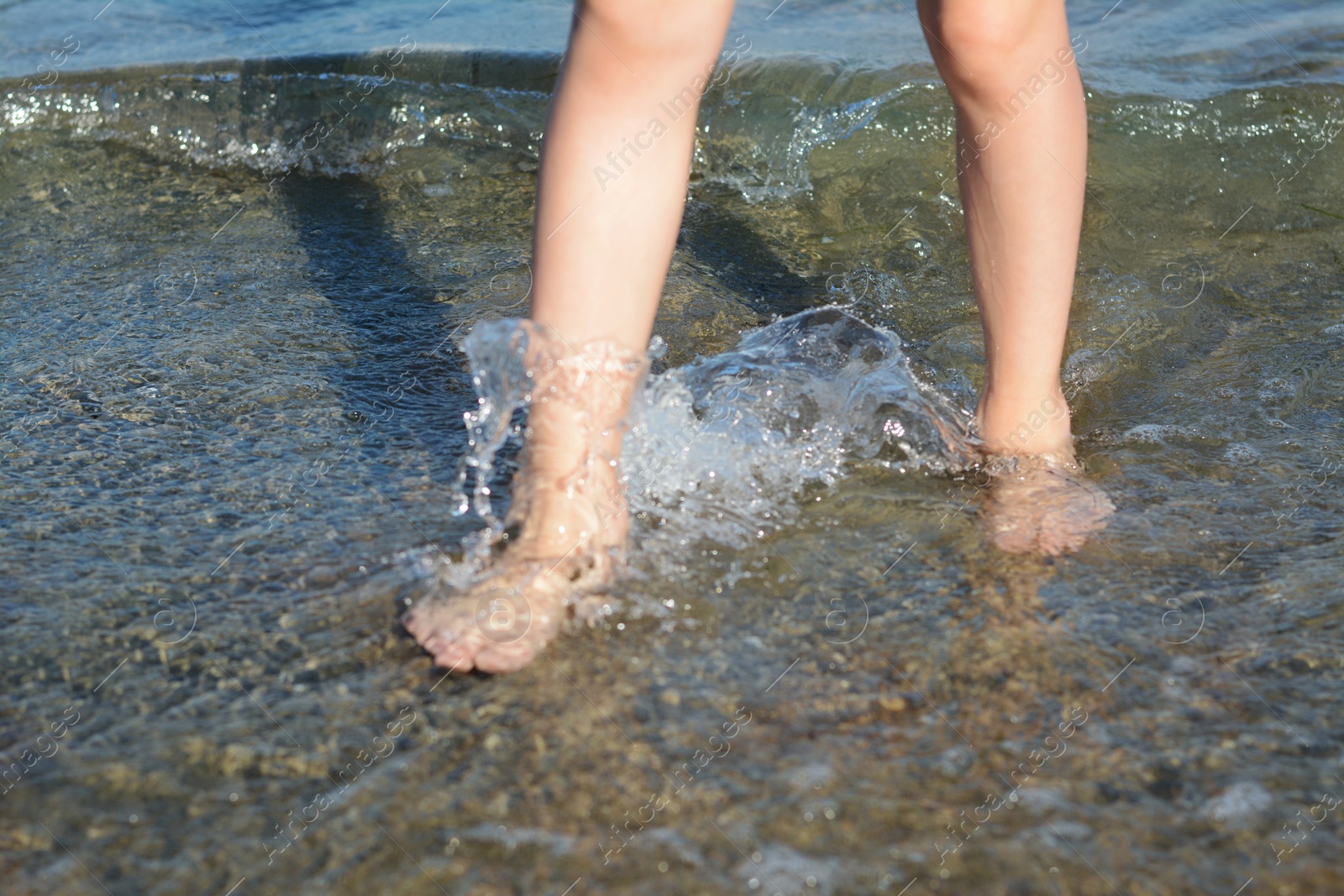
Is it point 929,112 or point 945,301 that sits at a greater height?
point 929,112

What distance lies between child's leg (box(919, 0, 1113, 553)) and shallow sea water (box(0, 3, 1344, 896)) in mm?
73

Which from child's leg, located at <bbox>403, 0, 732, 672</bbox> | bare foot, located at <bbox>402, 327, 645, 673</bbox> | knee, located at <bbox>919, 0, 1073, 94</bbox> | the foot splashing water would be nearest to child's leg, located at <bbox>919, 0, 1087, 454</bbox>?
knee, located at <bbox>919, 0, 1073, 94</bbox>

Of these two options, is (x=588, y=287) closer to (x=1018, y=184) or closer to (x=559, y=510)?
(x=559, y=510)

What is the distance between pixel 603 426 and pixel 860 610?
1.33ft

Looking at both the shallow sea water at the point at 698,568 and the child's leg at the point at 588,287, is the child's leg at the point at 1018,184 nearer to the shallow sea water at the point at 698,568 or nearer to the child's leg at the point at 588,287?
the shallow sea water at the point at 698,568

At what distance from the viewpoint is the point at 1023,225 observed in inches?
69.2

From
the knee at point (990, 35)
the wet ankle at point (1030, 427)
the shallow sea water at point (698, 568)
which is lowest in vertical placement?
the shallow sea water at point (698, 568)

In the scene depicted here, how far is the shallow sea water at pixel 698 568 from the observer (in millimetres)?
1147

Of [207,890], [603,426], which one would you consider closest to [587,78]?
[603,426]

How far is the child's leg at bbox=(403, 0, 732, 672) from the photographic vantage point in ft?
4.73

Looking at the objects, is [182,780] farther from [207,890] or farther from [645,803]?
[645,803]

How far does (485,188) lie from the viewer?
3.14 meters

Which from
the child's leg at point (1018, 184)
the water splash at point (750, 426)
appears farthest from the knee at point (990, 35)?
the water splash at point (750, 426)

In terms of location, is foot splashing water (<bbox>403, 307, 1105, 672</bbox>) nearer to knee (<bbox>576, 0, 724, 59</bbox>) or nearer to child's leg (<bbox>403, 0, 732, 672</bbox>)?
child's leg (<bbox>403, 0, 732, 672</bbox>)
